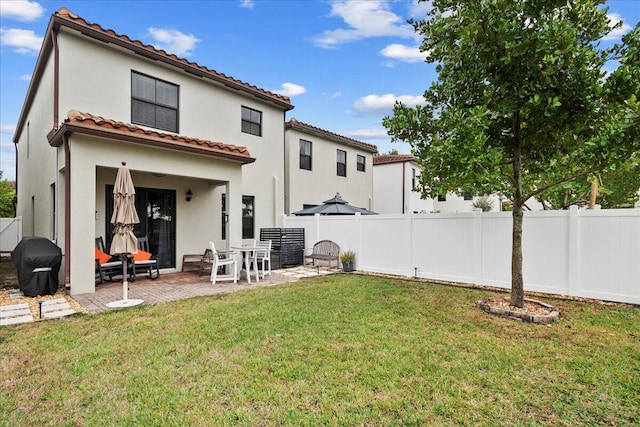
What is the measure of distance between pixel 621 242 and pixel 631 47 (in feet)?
11.4

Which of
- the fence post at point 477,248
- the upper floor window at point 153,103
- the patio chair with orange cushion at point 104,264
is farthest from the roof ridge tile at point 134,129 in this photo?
the fence post at point 477,248

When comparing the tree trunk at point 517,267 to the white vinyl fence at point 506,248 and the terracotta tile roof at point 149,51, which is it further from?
the terracotta tile roof at point 149,51

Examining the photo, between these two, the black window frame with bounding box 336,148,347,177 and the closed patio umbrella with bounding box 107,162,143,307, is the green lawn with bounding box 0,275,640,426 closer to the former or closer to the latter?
the closed patio umbrella with bounding box 107,162,143,307

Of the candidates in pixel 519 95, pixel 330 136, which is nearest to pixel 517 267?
pixel 519 95

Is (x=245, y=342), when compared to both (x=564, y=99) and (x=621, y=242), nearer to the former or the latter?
(x=564, y=99)

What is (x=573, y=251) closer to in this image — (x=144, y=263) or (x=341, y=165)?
(x=144, y=263)

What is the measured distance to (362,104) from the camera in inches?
1473

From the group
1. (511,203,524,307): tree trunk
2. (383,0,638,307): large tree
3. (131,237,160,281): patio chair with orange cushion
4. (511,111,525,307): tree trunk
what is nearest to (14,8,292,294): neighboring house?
(131,237,160,281): patio chair with orange cushion

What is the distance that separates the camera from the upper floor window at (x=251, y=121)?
12641 mm

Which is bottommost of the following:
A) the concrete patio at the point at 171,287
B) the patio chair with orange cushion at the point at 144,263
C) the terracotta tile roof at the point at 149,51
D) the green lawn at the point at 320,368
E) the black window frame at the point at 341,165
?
the concrete patio at the point at 171,287

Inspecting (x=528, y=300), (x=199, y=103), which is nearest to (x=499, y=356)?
(x=528, y=300)

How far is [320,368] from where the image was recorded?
Result: 12.5 feet

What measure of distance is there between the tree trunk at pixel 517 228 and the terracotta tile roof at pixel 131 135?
22.4 ft

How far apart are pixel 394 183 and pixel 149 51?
16754 mm
